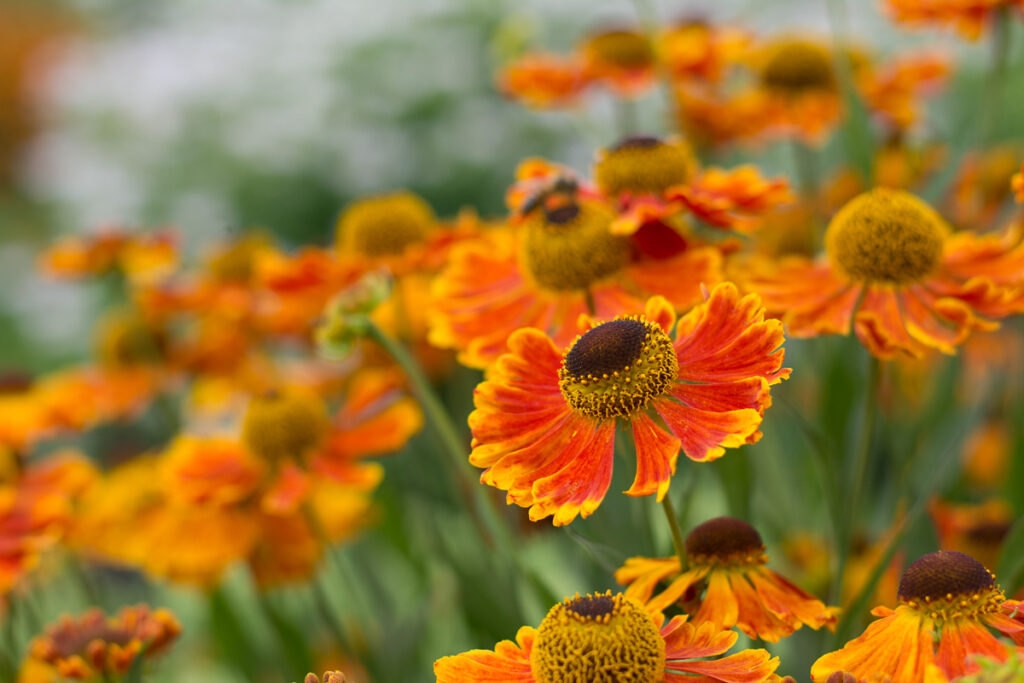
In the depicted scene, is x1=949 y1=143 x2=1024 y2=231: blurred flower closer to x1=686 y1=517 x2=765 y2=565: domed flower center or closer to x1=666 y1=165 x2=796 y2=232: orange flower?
x1=666 y1=165 x2=796 y2=232: orange flower

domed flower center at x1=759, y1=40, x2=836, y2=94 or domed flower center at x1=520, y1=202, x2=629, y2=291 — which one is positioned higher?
domed flower center at x1=759, y1=40, x2=836, y2=94

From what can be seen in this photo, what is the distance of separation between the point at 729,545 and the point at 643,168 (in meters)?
0.34

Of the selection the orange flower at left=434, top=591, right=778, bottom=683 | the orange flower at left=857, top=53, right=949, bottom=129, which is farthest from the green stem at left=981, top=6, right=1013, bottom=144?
the orange flower at left=434, top=591, right=778, bottom=683

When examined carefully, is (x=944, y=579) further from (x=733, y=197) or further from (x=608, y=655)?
(x=733, y=197)

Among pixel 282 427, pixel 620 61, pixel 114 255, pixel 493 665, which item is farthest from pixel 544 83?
pixel 493 665

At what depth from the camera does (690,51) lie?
53.1 inches

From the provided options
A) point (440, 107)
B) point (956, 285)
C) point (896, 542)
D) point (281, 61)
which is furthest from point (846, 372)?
point (281, 61)

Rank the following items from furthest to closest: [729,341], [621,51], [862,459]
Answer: [621,51]
[862,459]
[729,341]

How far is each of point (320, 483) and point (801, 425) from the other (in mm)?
541

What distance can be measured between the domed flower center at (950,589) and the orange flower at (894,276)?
22cm

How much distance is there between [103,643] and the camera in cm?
71

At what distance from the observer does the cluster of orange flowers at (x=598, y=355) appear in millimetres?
550

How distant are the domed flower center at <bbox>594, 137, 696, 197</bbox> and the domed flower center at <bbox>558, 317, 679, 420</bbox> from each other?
0.81 feet

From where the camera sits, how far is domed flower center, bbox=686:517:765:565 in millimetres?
627
